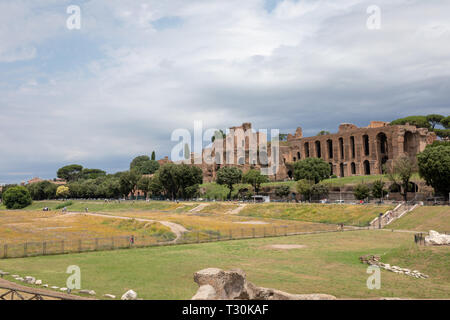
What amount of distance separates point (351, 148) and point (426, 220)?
6652 cm

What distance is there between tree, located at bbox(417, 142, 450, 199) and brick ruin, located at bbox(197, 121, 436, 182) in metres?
31.5

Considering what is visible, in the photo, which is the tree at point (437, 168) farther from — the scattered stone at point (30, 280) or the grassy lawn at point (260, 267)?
the scattered stone at point (30, 280)

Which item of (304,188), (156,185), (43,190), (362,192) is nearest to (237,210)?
(304,188)

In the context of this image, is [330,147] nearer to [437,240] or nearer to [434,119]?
[434,119]

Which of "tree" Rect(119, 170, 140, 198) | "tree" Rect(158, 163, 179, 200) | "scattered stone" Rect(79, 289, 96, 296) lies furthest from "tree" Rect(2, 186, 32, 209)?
"scattered stone" Rect(79, 289, 96, 296)

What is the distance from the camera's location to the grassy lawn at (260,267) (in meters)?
19.4

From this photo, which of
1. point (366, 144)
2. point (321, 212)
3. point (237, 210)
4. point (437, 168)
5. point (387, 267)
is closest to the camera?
point (387, 267)

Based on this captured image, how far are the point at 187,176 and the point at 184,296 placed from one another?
3416 inches

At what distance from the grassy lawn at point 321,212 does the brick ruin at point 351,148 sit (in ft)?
126

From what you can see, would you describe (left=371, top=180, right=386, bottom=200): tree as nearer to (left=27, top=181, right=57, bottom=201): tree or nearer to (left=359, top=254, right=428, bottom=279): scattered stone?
(left=359, top=254, right=428, bottom=279): scattered stone

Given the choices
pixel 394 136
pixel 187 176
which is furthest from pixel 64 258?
pixel 394 136

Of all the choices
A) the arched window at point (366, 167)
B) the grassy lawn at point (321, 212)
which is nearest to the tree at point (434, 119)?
the arched window at point (366, 167)

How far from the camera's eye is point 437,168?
58.0 m

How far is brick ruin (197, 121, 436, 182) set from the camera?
9900cm
